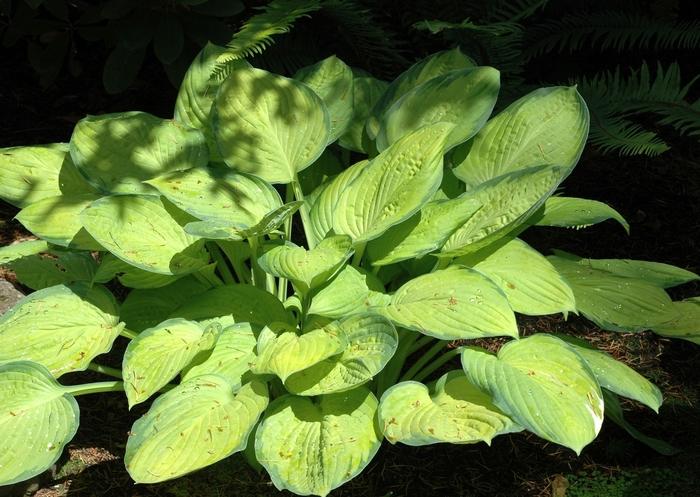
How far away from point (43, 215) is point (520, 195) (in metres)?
1.42

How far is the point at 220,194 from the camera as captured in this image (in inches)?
98.9

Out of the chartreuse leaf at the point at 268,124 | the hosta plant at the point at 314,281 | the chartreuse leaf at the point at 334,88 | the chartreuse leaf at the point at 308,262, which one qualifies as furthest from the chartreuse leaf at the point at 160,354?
the chartreuse leaf at the point at 334,88

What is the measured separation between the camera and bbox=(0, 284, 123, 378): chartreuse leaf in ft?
7.63

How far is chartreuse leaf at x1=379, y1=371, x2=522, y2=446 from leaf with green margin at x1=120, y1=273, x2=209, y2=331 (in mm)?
788

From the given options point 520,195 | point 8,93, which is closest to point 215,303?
point 520,195

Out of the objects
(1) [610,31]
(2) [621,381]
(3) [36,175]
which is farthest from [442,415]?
(1) [610,31]

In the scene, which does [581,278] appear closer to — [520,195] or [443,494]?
[520,195]

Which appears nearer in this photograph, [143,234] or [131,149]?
[143,234]

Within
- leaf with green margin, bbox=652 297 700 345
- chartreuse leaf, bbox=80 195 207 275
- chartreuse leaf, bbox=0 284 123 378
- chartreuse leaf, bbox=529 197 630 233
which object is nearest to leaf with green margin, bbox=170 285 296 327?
chartreuse leaf, bbox=80 195 207 275

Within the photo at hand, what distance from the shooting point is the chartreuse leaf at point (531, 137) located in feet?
8.36

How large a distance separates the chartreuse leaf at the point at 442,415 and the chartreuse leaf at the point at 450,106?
0.80 m

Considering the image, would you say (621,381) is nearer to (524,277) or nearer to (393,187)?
(524,277)

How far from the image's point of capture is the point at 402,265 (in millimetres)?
2697

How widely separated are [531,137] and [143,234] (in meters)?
1.22
